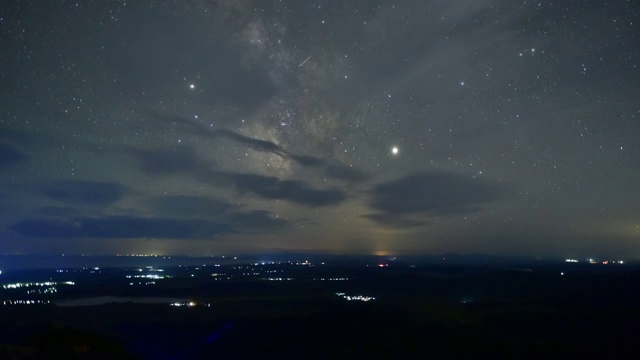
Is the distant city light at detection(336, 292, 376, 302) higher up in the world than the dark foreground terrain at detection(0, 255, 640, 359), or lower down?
lower down

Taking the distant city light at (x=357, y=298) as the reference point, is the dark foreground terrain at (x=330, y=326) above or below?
above

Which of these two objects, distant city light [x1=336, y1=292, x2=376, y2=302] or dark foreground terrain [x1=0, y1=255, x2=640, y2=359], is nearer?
dark foreground terrain [x1=0, y1=255, x2=640, y2=359]

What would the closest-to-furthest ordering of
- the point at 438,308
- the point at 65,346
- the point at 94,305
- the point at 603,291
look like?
the point at 65,346
the point at 438,308
the point at 94,305
the point at 603,291

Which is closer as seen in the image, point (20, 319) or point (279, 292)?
point (20, 319)

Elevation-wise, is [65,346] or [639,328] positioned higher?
[65,346]

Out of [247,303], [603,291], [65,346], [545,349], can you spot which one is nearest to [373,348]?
[545,349]

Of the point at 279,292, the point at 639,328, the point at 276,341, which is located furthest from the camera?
the point at 279,292

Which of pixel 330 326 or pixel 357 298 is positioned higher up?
pixel 330 326

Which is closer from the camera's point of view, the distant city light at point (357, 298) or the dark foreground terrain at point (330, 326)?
the dark foreground terrain at point (330, 326)

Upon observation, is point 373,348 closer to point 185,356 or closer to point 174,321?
point 185,356

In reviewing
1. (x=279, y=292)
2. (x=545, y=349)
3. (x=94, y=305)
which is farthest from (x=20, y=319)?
(x=545, y=349)

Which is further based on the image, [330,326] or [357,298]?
[357,298]
